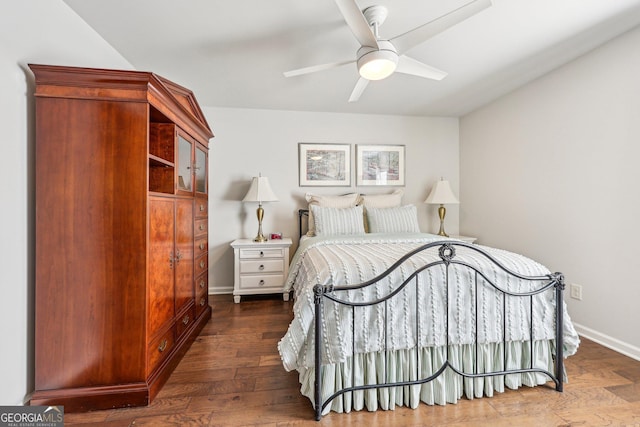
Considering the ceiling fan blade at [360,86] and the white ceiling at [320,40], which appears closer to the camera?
the white ceiling at [320,40]

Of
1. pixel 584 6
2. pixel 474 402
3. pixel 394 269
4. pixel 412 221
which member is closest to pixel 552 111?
pixel 584 6

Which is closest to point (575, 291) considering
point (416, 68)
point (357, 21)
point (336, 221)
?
point (336, 221)

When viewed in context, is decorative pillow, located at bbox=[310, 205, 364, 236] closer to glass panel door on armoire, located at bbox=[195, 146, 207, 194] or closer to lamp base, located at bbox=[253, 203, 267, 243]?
lamp base, located at bbox=[253, 203, 267, 243]

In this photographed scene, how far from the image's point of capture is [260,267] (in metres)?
3.31

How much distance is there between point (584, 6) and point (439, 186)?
221 cm

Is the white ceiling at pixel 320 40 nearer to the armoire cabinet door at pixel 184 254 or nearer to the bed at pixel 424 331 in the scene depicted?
the armoire cabinet door at pixel 184 254

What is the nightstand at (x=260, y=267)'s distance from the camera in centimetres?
329

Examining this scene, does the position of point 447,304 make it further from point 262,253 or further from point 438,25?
point 262,253

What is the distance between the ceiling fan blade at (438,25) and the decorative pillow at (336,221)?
1692 mm

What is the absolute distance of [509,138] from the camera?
3.21m

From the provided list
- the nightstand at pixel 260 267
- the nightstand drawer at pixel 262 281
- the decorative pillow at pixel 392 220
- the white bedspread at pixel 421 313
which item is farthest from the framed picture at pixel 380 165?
the white bedspread at pixel 421 313

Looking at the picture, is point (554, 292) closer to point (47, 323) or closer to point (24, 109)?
point (47, 323)

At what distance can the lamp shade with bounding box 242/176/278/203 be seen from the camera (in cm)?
338

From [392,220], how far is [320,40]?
196 centimetres
